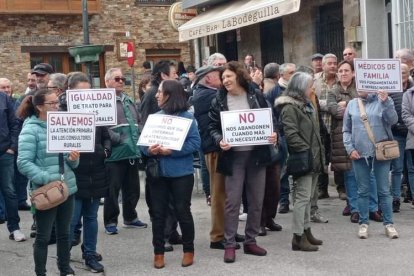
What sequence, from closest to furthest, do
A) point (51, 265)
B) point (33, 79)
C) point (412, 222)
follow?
1. point (51, 265)
2. point (412, 222)
3. point (33, 79)

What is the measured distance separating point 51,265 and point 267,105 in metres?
2.68

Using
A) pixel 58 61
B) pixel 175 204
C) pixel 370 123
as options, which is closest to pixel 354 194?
pixel 370 123

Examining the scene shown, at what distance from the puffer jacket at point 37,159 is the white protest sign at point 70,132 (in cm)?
10

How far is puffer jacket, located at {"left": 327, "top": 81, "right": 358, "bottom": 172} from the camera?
311 inches

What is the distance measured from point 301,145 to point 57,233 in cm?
246

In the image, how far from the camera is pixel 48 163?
556 cm

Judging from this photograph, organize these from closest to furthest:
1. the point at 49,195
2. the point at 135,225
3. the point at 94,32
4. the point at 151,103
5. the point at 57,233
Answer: the point at 49,195, the point at 57,233, the point at 151,103, the point at 135,225, the point at 94,32

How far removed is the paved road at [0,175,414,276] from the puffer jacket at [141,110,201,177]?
3.04 feet

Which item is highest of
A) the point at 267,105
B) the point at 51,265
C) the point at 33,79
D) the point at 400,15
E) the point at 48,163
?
the point at 400,15

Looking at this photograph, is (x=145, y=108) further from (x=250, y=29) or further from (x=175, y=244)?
(x=250, y=29)

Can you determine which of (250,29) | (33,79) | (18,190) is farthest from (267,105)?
(250,29)

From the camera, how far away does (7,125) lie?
786cm

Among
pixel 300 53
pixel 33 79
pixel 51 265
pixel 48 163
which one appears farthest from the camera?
pixel 300 53

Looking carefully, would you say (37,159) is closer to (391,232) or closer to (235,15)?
(391,232)
